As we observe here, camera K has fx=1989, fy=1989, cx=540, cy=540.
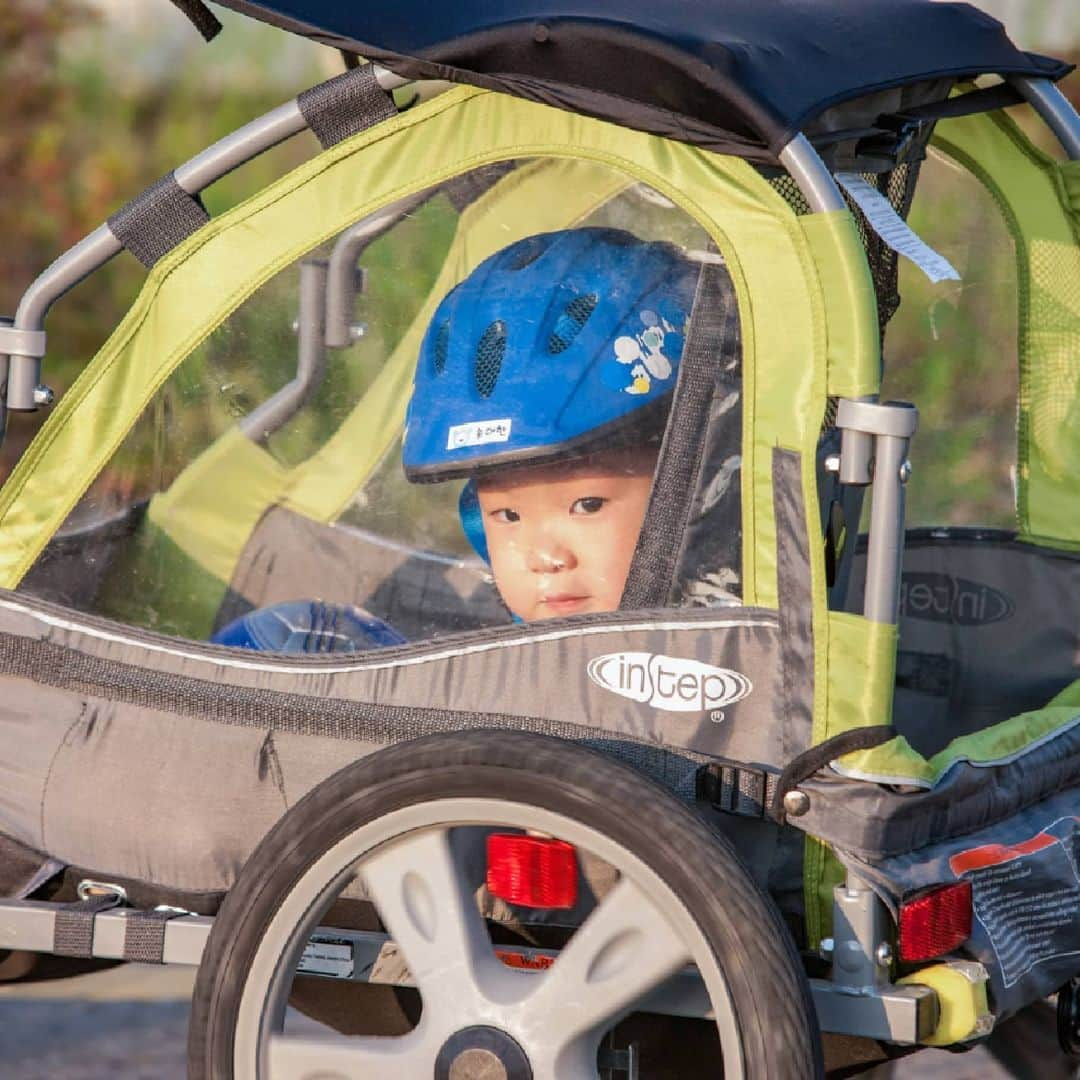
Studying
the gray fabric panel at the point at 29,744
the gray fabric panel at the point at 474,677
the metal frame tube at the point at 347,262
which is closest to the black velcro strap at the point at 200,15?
the metal frame tube at the point at 347,262

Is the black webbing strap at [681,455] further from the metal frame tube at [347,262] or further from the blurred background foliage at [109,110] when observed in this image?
the blurred background foliage at [109,110]

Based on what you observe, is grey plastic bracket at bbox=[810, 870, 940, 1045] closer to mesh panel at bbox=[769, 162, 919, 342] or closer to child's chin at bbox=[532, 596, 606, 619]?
child's chin at bbox=[532, 596, 606, 619]

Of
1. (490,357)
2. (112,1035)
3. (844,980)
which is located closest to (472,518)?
(490,357)

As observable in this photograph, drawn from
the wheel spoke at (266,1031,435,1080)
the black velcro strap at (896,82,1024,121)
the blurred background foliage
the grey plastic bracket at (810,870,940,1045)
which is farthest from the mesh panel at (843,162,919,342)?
the blurred background foliage

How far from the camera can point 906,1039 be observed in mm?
2412

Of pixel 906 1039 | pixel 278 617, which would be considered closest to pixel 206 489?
pixel 278 617

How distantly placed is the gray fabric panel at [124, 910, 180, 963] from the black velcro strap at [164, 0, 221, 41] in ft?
4.01

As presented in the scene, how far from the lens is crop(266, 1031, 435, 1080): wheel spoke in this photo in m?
2.48

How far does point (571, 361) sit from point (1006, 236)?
0.87m

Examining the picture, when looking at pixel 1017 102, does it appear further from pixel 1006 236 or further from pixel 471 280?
pixel 471 280

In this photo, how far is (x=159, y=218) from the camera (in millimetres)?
2725

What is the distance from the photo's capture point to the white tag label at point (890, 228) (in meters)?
2.47

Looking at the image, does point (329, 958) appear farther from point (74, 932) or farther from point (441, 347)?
point (441, 347)

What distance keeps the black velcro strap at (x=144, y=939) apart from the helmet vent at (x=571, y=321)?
96 cm
